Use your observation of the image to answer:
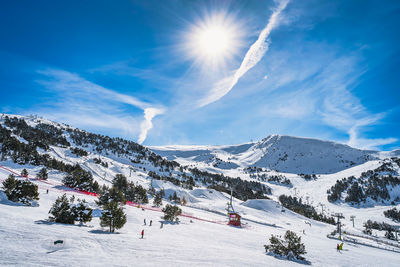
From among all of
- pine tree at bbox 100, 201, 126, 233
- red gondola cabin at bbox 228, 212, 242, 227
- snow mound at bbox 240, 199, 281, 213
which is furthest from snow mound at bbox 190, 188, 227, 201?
pine tree at bbox 100, 201, 126, 233

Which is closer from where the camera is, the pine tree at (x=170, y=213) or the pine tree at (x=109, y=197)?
the pine tree at (x=109, y=197)

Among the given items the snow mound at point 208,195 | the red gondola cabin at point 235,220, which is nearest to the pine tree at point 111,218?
the red gondola cabin at point 235,220

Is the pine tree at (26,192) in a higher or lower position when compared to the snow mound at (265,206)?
higher

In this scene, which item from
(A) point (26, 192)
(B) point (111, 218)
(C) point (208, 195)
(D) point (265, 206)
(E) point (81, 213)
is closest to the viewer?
(B) point (111, 218)

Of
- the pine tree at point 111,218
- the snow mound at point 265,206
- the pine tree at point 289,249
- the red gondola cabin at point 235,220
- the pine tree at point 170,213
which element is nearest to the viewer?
the pine tree at point 111,218

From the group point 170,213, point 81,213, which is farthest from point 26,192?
point 170,213

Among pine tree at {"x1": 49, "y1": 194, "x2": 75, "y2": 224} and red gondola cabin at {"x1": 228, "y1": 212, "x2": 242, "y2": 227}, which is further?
red gondola cabin at {"x1": 228, "y1": 212, "x2": 242, "y2": 227}

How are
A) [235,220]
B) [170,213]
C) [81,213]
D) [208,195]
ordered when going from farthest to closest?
[208,195], [235,220], [170,213], [81,213]

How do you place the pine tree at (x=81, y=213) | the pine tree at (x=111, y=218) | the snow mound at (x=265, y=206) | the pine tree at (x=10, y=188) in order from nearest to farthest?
the pine tree at (x=111, y=218) < the pine tree at (x=81, y=213) < the pine tree at (x=10, y=188) < the snow mound at (x=265, y=206)

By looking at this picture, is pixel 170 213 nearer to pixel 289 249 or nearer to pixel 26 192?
pixel 289 249

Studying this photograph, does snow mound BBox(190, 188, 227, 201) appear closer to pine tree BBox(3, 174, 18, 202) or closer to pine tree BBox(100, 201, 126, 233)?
pine tree BBox(3, 174, 18, 202)

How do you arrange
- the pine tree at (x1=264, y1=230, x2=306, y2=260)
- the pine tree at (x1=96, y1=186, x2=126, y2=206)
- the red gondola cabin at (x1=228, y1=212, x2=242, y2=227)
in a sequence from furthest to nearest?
1. the red gondola cabin at (x1=228, y1=212, x2=242, y2=227)
2. the pine tree at (x1=96, y1=186, x2=126, y2=206)
3. the pine tree at (x1=264, y1=230, x2=306, y2=260)

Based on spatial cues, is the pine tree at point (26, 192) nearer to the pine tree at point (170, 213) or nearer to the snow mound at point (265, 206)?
the pine tree at point (170, 213)

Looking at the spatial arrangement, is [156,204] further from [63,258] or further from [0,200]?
[63,258]
